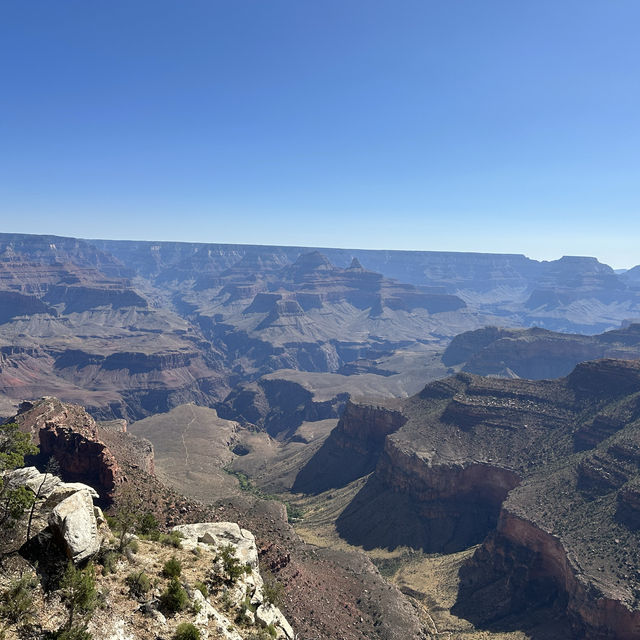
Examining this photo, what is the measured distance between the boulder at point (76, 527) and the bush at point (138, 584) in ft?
7.49

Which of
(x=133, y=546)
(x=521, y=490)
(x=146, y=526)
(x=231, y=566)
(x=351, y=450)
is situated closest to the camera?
(x=133, y=546)

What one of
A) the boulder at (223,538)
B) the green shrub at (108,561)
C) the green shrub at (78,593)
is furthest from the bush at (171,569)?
the green shrub at (78,593)

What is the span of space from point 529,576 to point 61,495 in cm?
7289

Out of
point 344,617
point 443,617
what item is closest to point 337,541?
point 443,617

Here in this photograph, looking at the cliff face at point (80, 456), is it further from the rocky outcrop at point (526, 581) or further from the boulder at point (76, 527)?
the rocky outcrop at point (526, 581)

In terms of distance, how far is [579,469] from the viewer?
257 ft

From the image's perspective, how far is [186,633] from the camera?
2048 centimetres

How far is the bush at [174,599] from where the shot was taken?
2202 cm

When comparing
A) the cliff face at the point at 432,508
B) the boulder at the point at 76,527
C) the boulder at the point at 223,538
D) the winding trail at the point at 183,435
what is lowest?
the winding trail at the point at 183,435

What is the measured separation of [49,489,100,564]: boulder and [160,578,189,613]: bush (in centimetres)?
414

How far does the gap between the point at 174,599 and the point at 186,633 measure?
2084 millimetres

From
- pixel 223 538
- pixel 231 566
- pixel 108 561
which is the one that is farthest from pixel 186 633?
pixel 223 538

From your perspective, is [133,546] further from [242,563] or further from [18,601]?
[242,563]

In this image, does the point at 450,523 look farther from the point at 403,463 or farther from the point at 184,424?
the point at 184,424
